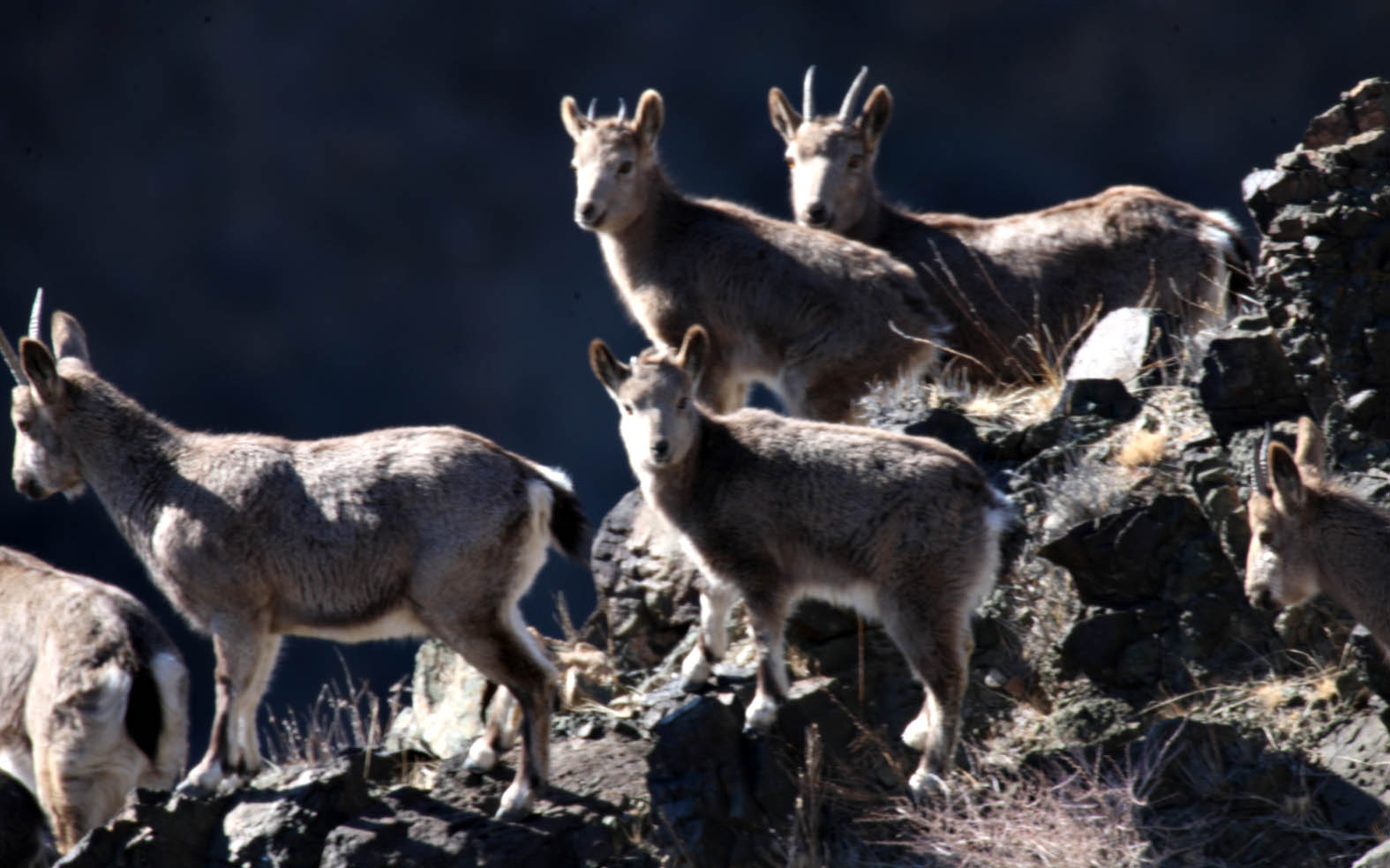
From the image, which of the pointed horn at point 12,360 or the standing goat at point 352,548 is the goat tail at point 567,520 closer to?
the standing goat at point 352,548

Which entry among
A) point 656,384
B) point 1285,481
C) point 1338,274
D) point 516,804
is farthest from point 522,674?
point 1338,274

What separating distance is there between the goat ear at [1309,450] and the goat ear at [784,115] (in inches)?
206

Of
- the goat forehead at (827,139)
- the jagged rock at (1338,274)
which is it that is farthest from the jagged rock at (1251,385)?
the goat forehead at (827,139)

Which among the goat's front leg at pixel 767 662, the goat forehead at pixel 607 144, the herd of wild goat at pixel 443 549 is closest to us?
the herd of wild goat at pixel 443 549

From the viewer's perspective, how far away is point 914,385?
9.55m

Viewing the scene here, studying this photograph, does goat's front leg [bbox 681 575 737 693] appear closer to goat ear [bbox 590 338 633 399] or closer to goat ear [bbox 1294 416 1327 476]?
goat ear [bbox 590 338 633 399]

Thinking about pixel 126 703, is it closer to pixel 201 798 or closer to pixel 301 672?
pixel 201 798

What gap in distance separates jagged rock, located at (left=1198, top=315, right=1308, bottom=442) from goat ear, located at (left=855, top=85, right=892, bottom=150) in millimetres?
4001

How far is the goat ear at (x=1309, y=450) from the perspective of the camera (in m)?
7.31

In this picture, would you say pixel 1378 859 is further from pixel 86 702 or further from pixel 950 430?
pixel 86 702

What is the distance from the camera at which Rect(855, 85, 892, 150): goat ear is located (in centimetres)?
1159

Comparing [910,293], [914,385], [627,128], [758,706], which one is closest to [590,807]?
[758,706]

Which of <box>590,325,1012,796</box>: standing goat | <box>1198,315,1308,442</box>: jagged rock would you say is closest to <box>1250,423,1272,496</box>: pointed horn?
<box>1198,315,1308,442</box>: jagged rock

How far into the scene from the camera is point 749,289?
993 cm
